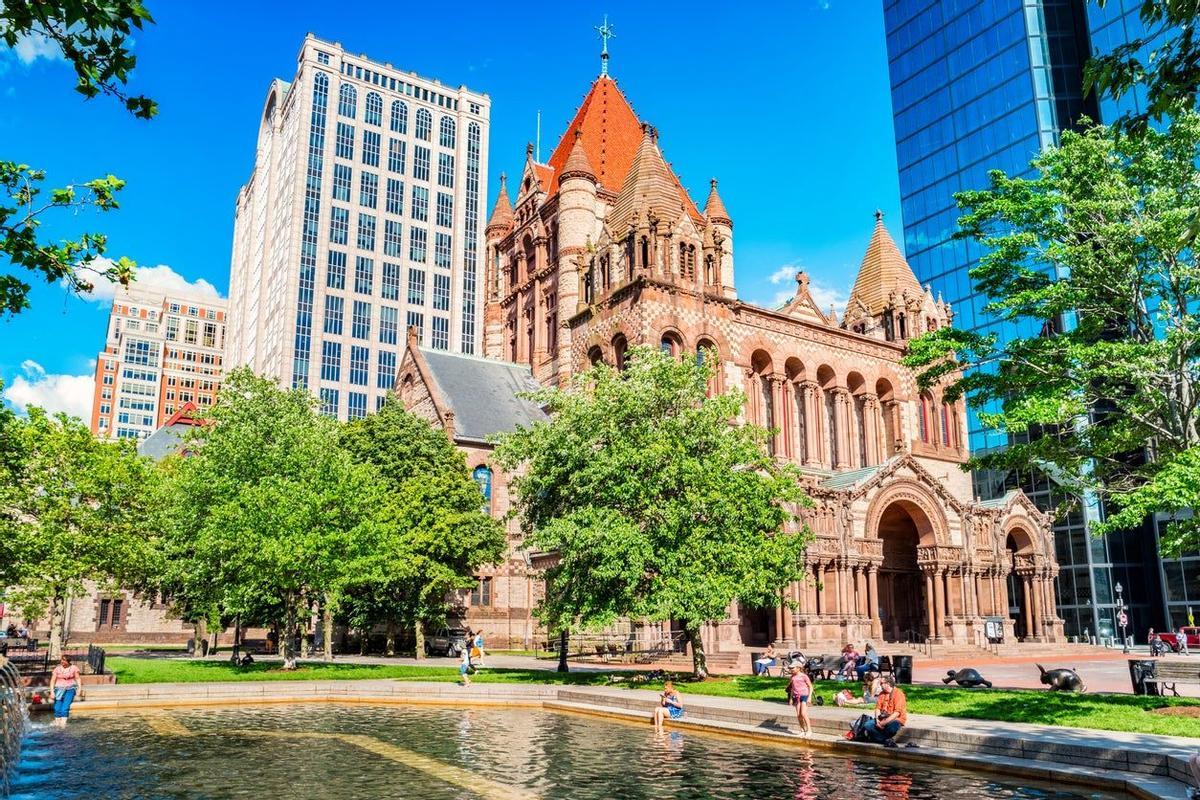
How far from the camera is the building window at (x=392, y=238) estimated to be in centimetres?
12988

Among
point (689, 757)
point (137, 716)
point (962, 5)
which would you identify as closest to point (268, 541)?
point (137, 716)

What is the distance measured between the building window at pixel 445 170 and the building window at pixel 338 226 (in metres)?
17.1

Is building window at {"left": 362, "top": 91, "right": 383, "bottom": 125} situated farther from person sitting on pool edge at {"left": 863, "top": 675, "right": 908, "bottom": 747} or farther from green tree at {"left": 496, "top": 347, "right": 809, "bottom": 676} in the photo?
person sitting on pool edge at {"left": 863, "top": 675, "right": 908, "bottom": 747}

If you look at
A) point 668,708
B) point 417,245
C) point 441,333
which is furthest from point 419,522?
point 417,245

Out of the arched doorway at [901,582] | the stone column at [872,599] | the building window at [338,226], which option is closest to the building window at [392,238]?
the building window at [338,226]

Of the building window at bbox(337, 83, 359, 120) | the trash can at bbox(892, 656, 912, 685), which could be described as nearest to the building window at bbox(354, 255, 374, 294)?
the building window at bbox(337, 83, 359, 120)

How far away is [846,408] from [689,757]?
1806 inches

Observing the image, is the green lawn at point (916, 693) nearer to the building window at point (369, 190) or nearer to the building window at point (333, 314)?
the building window at point (333, 314)

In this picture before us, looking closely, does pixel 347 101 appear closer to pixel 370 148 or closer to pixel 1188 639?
pixel 370 148

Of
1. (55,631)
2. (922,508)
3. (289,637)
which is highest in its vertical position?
(922,508)

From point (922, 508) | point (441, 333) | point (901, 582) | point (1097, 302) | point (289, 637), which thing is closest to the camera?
point (1097, 302)

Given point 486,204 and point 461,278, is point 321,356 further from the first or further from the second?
point 486,204

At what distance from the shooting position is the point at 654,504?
29453mm

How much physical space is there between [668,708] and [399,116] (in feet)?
422
